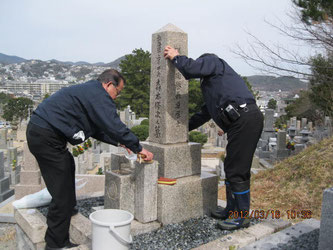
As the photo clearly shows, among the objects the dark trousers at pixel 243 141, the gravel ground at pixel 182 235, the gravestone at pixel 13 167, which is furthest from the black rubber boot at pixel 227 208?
the gravestone at pixel 13 167

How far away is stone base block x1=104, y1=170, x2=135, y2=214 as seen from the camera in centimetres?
315

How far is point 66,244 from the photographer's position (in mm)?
3008

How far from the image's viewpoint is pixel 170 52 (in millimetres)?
3332

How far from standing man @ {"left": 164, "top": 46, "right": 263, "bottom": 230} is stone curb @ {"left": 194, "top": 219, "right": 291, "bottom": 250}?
19 cm

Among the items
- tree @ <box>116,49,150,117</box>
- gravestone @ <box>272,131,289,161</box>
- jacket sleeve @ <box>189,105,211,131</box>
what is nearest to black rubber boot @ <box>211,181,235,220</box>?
jacket sleeve @ <box>189,105,211,131</box>

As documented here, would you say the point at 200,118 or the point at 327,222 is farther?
the point at 200,118

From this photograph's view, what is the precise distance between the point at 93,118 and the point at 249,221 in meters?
1.95

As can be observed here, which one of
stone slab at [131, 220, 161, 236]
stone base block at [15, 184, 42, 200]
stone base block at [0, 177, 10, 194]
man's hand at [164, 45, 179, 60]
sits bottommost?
stone base block at [0, 177, 10, 194]

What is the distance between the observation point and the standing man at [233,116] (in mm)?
2986

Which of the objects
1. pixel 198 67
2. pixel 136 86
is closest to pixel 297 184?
pixel 198 67

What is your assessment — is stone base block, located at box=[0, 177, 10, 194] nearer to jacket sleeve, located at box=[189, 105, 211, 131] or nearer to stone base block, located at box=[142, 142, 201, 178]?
stone base block, located at box=[142, 142, 201, 178]

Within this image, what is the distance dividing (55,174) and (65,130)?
46cm

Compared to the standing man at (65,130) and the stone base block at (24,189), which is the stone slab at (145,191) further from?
the stone base block at (24,189)

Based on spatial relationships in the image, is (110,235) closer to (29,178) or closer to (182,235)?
(182,235)
